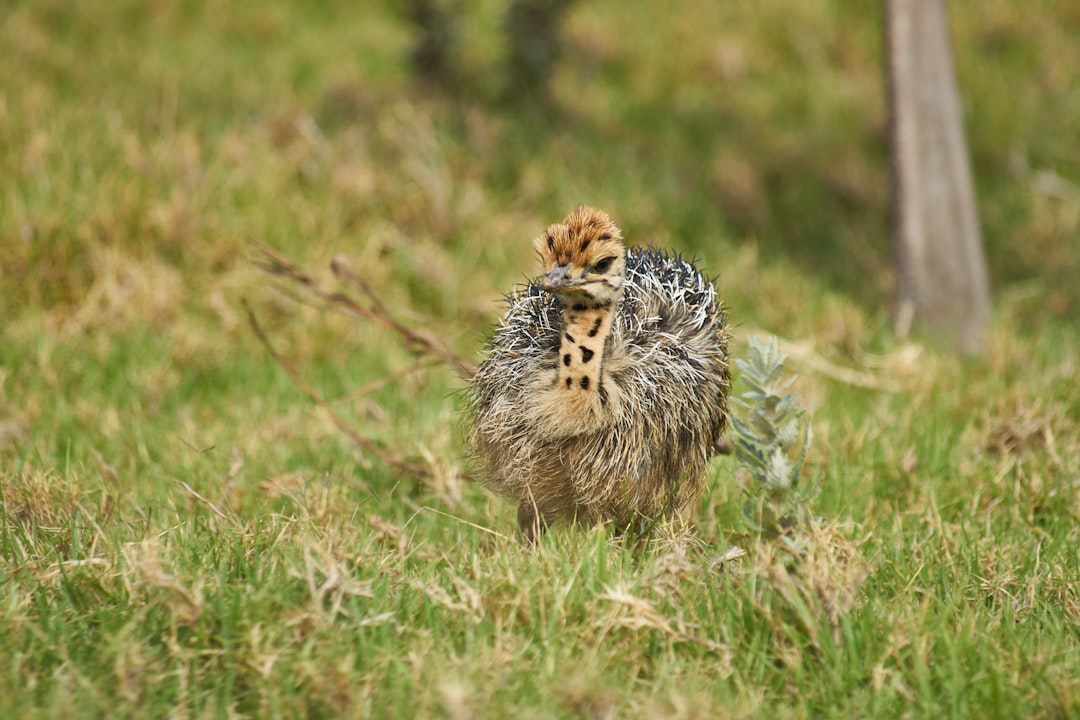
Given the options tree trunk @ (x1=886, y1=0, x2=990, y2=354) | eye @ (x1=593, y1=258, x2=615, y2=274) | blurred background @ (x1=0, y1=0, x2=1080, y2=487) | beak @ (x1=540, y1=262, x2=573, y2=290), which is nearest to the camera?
beak @ (x1=540, y1=262, x2=573, y2=290)

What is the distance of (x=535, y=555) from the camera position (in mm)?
3424

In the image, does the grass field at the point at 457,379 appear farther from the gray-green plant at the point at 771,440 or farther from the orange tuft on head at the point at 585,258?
the orange tuft on head at the point at 585,258

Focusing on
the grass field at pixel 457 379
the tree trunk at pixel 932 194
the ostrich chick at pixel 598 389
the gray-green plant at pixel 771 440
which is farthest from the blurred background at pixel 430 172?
the gray-green plant at pixel 771 440

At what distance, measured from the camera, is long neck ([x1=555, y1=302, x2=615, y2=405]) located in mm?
3371

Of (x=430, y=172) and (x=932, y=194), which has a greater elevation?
(x=932, y=194)

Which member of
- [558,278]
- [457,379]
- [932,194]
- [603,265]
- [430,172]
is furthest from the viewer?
[430,172]

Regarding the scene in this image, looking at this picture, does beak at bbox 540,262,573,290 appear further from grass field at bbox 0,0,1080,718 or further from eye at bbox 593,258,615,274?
grass field at bbox 0,0,1080,718

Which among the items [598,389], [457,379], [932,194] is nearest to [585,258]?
[598,389]

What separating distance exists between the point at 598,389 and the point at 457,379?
2.51 metres

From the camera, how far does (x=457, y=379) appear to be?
5.84m

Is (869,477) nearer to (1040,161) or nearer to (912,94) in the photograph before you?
(912,94)

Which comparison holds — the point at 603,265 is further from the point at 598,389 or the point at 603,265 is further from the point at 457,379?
the point at 457,379

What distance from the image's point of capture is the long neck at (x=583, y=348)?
3371mm

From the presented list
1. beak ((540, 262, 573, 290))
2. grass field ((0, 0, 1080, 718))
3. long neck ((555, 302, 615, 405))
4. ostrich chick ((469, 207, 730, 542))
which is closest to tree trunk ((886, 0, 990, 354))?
grass field ((0, 0, 1080, 718))
